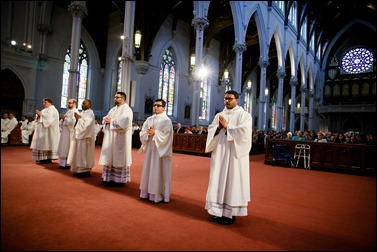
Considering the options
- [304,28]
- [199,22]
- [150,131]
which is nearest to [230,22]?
[199,22]

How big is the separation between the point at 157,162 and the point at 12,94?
43.5 ft

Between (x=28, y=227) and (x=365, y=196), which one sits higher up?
(x=365, y=196)

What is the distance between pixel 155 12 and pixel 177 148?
403 inches

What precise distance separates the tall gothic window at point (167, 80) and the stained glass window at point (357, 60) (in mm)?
24860

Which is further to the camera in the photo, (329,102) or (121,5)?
(329,102)

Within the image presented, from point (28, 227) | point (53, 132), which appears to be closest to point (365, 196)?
point (28, 227)

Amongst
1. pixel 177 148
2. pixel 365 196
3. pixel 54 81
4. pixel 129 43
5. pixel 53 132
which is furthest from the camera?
pixel 54 81

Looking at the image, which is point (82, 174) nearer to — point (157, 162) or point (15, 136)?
point (157, 162)

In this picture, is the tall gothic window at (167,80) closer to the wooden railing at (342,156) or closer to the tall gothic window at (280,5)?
the tall gothic window at (280,5)

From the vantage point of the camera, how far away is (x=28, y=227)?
2.65 m

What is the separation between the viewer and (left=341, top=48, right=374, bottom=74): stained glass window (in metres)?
30.9

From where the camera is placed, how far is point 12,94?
44.3 ft

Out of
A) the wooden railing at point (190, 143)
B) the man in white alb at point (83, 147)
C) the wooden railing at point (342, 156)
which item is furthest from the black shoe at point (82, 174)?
the wooden railing at point (342, 156)

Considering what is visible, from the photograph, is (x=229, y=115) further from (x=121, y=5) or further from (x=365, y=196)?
(x=121, y=5)
